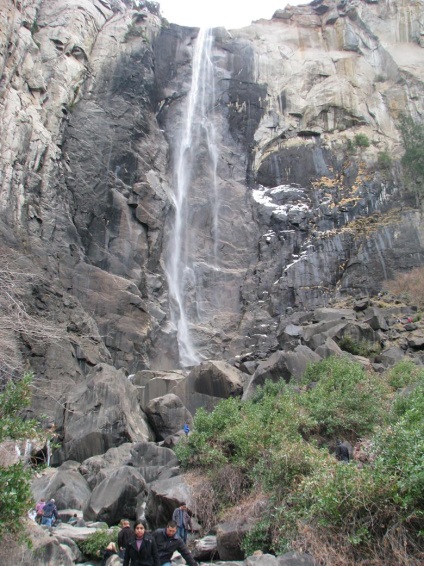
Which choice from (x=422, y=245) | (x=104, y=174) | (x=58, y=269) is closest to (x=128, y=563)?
(x=58, y=269)

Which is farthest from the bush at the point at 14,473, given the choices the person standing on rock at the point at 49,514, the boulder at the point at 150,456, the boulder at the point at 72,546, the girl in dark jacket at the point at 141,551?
the boulder at the point at 150,456

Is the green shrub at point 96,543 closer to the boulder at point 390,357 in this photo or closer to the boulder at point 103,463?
the boulder at point 103,463

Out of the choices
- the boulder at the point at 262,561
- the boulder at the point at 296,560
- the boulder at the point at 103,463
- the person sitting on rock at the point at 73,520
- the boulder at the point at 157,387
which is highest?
the boulder at the point at 157,387

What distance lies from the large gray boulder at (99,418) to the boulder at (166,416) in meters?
0.37

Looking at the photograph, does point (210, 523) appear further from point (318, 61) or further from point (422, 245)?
point (318, 61)

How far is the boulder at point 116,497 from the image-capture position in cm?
1347

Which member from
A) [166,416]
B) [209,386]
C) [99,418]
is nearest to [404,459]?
[99,418]

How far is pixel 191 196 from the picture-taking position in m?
45.8

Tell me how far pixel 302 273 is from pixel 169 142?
61.0 feet

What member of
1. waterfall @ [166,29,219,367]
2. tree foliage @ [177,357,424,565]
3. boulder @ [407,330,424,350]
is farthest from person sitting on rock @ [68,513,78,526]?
waterfall @ [166,29,219,367]

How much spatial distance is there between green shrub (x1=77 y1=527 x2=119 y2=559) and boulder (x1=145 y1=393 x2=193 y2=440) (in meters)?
9.94

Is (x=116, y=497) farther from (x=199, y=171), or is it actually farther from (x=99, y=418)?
(x=199, y=171)

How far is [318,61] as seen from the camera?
2099 inches

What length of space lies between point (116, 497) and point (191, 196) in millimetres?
34555
